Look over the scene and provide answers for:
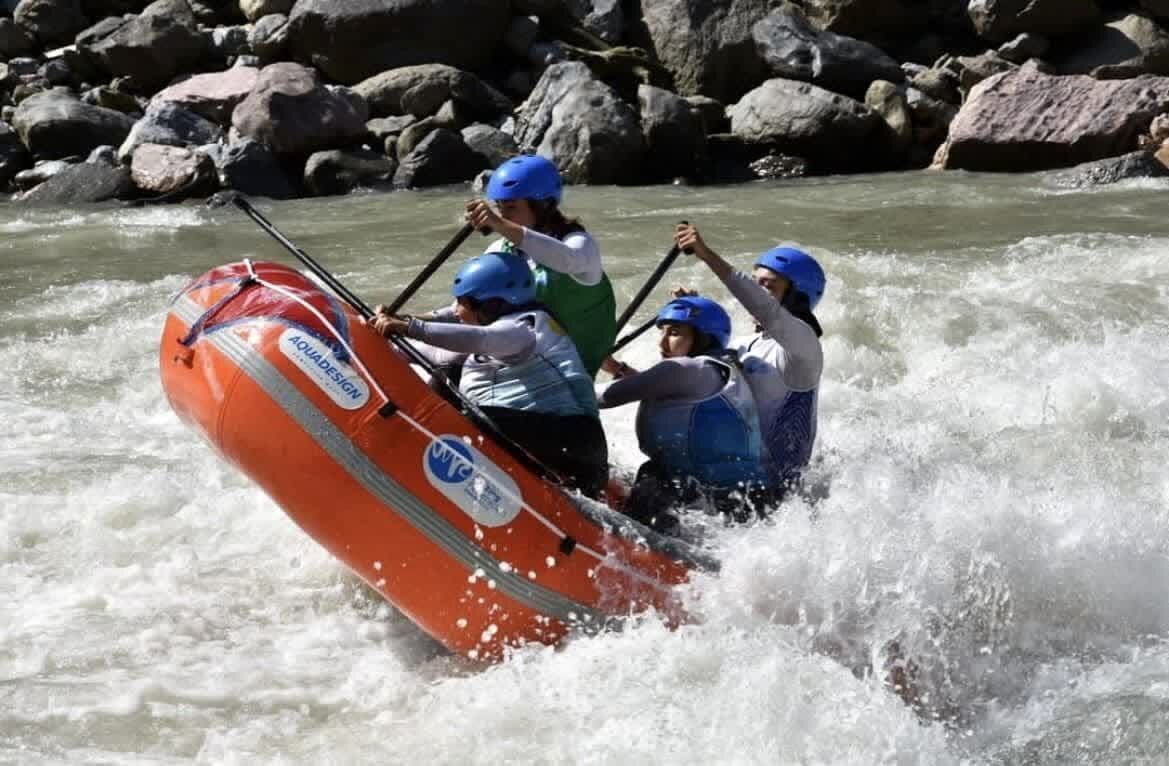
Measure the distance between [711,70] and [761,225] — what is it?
5.36 meters

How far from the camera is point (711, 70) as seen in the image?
57.8 ft

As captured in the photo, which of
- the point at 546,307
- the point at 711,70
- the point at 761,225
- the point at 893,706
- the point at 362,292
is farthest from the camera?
the point at 711,70

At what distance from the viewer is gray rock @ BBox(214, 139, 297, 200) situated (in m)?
15.2

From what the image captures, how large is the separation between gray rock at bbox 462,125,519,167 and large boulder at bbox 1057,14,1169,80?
6603 millimetres

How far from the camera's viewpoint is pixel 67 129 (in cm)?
1628

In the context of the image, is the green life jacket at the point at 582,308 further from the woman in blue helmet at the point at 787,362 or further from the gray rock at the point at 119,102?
the gray rock at the point at 119,102

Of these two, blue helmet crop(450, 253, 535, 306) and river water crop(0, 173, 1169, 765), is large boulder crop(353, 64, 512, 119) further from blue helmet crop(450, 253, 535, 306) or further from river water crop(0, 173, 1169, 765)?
blue helmet crop(450, 253, 535, 306)

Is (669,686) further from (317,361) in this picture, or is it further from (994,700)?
(317,361)

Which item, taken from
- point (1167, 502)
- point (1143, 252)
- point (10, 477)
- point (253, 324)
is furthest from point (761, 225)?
point (253, 324)

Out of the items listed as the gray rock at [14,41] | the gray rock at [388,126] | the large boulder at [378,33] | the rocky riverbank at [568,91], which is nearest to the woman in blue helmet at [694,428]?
the rocky riverbank at [568,91]

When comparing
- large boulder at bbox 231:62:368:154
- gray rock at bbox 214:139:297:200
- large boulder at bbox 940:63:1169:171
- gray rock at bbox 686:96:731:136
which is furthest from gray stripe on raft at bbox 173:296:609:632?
gray rock at bbox 686:96:731:136

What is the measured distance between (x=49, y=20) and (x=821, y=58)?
10.2m

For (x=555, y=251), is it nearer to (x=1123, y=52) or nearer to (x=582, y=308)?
(x=582, y=308)

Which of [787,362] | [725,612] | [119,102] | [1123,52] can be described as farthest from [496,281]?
[1123,52]
